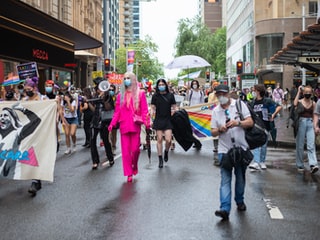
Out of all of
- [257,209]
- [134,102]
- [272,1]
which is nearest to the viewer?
[257,209]

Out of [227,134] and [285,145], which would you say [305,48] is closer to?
[285,145]

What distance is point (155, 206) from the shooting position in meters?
7.19

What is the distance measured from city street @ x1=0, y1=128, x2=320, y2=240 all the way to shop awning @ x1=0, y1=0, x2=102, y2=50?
8.32 metres

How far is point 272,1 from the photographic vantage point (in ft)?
201

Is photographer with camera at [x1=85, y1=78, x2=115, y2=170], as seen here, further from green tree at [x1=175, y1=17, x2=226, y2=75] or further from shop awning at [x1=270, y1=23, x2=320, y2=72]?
green tree at [x1=175, y1=17, x2=226, y2=75]

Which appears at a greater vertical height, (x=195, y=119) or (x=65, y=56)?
(x=65, y=56)

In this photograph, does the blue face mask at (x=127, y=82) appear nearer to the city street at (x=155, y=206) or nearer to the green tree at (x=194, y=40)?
the city street at (x=155, y=206)

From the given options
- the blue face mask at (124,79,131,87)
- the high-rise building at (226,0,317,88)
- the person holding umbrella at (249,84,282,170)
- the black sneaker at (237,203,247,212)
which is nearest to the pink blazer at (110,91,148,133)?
the blue face mask at (124,79,131,87)

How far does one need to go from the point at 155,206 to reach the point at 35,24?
52.9ft

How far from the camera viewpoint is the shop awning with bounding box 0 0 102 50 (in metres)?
17.3

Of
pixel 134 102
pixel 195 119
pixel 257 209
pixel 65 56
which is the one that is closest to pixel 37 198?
pixel 134 102

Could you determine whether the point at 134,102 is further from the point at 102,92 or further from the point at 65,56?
the point at 65,56

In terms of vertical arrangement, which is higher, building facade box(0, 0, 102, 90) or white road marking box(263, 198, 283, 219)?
building facade box(0, 0, 102, 90)

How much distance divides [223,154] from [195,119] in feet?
25.8
